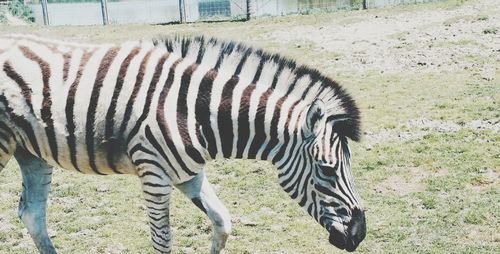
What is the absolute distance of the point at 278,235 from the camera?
5320 mm

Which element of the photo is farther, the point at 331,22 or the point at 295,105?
the point at 331,22

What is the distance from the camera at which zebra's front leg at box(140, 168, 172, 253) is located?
4008 mm

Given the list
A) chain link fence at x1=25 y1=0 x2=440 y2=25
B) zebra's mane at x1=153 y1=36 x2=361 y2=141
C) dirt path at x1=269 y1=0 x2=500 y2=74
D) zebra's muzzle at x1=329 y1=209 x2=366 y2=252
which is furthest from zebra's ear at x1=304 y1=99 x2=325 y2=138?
chain link fence at x1=25 y1=0 x2=440 y2=25

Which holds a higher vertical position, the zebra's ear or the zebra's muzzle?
the zebra's ear

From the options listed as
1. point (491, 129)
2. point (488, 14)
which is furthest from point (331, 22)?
point (491, 129)

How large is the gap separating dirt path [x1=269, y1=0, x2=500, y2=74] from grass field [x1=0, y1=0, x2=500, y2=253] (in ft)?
0.51

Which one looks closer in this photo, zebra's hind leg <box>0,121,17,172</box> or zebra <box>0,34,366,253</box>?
zebra <box>0,34,366,253</box>

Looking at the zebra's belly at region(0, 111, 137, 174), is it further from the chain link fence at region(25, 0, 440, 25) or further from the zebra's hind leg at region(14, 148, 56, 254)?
the chain link fence at region(25, 0, 440, 25)

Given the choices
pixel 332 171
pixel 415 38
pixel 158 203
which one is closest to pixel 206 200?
pixel 158 203

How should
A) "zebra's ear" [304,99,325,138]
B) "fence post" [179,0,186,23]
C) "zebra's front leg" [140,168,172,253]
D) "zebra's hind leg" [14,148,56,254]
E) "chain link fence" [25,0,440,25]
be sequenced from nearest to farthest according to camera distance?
"zebra's ear" [304,99,325,138] < "zebra's front leg" [140,168,172,253] < "zebra's hind leg" [14,148,56,254] < "fence post" [179,0,186,23] < "chain link fence" [25,0,440,25]

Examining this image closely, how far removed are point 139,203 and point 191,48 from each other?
2.49m

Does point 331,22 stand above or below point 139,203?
above

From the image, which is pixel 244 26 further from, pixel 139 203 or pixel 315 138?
pixel 315 138

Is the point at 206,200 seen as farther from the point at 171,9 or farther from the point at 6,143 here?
the point at 171,9
